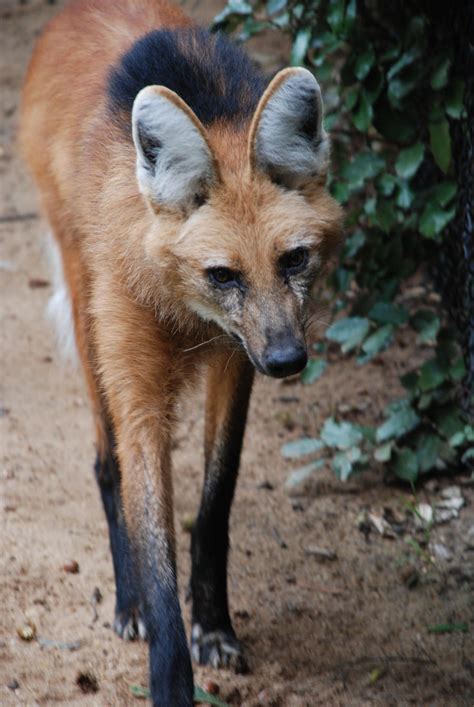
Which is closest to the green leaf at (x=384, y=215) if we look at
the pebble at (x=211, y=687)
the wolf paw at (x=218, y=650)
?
the wolf paw at (x=218, y=650)

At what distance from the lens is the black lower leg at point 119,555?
3.39m

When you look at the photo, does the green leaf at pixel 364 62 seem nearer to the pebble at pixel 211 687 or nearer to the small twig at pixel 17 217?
the pebble at pixel 211 687

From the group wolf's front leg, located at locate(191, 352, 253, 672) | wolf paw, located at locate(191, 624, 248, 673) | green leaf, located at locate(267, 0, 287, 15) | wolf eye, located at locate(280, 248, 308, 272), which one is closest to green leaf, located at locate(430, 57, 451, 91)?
green leaf, located at locate(267, 0, 287, 15)

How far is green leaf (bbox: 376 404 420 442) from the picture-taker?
13.4 ft

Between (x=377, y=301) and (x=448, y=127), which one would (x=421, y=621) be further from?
(x=448, y=127)

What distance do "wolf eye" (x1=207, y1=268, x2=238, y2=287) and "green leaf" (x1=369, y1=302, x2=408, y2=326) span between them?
4.72ft

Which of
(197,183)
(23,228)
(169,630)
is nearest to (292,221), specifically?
(197,183)

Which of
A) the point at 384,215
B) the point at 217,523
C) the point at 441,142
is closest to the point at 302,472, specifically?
the point at 217,523

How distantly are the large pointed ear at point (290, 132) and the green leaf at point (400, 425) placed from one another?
60.0 inches

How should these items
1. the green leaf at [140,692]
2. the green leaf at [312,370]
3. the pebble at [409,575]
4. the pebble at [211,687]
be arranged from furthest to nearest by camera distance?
the green leaf at [312,370] < the pebble at [409,575] < the pebble at [211,687] < the green leaf at [140,692]

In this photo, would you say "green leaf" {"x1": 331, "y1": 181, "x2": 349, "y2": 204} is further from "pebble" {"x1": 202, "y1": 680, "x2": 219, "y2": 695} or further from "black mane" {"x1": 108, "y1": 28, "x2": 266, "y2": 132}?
"pebble" {"x1": 202, "y1": 680, "x2": 219, "y2": 695}

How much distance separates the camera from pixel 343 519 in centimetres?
408

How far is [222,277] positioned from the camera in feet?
8.78

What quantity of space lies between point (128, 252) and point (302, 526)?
5.34ft
